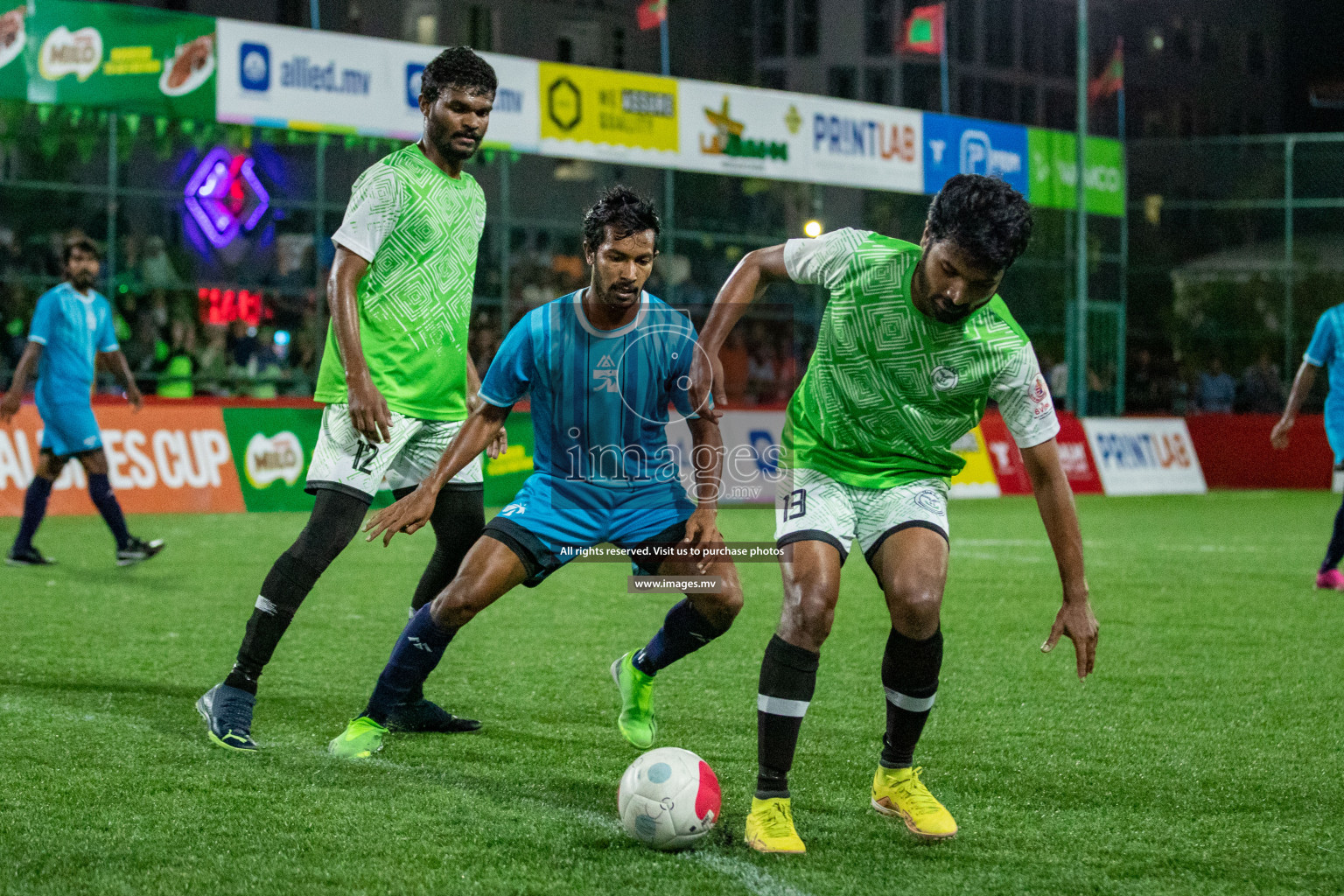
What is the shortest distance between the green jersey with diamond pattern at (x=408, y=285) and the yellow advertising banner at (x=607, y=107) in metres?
14.7

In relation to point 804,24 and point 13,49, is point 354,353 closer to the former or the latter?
point 13,49

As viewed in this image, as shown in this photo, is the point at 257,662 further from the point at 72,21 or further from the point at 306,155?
the point at 306,155

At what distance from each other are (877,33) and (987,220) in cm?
4399

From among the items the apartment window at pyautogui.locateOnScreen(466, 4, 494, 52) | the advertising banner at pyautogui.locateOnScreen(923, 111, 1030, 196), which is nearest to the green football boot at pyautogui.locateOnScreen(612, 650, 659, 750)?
the advertising banner at pyautogui.locateOnScreen(923, 111, 1030, 196)

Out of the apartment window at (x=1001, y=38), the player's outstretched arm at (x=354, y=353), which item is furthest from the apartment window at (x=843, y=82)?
the player's outstretched arm at (x=354, y=353)

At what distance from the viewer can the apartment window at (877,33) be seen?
149 feet

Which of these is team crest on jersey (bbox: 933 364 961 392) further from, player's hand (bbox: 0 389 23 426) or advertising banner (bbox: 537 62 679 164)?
advertising banner (bbox: 537 62 679 164)

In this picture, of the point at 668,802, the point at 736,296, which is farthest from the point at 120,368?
the point at 668,802

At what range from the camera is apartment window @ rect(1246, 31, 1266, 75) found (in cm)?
6062

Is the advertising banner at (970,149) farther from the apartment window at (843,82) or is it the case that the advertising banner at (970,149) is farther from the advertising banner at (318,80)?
the apartment window at (843,82)

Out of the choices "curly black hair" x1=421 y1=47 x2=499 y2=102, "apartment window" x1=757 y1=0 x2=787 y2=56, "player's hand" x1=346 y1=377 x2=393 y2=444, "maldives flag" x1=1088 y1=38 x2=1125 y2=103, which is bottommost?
"player's hand" x1=346 y1=377 x2=393 y2=444

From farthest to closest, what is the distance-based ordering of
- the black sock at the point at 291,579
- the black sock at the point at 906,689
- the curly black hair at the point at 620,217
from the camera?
the black sock at the point at 291,579, the curly black hair at the point at 620,217, the black sock at the point at 906,689

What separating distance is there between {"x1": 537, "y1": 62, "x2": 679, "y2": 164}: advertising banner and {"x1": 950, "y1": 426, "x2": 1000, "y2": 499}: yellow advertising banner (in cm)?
592

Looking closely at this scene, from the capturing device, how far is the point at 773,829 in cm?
381
